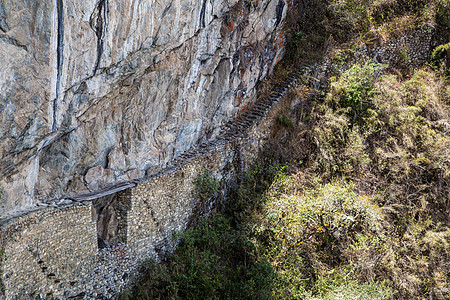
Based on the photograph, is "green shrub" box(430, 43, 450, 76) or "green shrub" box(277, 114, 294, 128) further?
"green shrub" box(430, 43, 450, 76)

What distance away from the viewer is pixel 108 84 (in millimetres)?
6492

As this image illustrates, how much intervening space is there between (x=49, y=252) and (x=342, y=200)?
650cm

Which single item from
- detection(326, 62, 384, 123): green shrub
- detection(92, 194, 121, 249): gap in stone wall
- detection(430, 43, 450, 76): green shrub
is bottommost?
detection(92, 194, 121, 249): gap in stone wall

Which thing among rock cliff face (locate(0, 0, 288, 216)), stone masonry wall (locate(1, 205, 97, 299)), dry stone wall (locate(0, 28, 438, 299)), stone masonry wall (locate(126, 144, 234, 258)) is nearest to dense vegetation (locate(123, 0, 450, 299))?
stone masonry wall (locate(126, 144, 234, 258))

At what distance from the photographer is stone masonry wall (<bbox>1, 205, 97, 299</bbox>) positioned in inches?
215

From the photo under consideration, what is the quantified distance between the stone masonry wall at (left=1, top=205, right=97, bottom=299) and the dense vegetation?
1.47 m

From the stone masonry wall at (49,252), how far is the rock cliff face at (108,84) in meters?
0.58

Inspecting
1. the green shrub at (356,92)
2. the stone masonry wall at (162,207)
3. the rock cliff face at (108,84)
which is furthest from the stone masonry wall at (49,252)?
the green shrub at (356,92)

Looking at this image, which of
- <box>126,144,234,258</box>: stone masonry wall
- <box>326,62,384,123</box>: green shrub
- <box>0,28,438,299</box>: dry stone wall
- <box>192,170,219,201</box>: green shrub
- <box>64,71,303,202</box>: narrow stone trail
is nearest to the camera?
<box>0,28,438,299</box>: dry stone wall

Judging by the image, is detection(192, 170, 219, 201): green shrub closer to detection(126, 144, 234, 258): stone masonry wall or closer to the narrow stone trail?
detection(126, 144, 234, 258): stone masonry wall

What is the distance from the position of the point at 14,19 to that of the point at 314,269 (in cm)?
758

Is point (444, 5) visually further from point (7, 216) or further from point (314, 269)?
point (7, 216)

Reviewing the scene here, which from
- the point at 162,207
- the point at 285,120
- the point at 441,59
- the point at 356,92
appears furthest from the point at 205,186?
the point at 441,59

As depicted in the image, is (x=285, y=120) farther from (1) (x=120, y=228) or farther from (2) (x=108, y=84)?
(1) (x=120, y=228)
